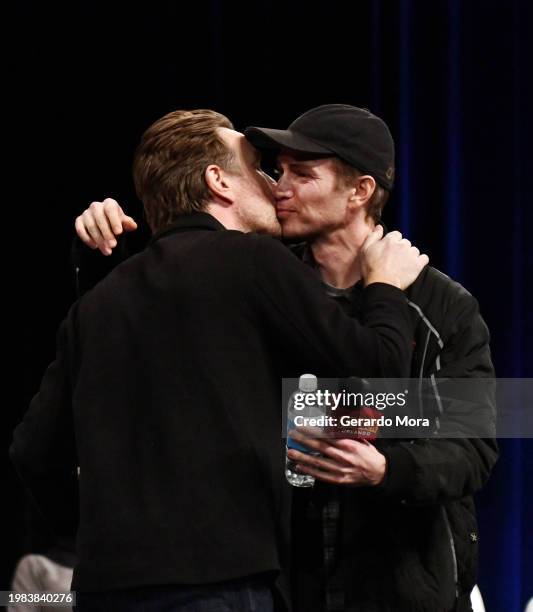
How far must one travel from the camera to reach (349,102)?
3443mm

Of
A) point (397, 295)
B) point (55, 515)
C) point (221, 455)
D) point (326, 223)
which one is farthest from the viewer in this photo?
point (326, 223)

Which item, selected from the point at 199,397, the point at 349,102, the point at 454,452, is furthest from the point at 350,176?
the point at 349,102

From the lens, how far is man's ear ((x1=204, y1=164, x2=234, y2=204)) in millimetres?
1703

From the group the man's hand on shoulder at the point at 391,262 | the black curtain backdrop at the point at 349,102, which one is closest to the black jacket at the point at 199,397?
the man's hand on shoulder at the point at 391,262

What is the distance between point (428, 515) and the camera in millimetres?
1762

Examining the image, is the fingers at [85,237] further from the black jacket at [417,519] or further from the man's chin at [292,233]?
the black jacket at [417,519]

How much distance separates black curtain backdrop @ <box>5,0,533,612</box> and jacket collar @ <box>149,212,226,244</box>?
1.90 metres

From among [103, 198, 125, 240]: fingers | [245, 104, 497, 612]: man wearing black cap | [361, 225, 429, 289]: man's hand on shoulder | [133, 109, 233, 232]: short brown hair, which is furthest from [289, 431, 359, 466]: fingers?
[103, 198, 125, 240]: fingers

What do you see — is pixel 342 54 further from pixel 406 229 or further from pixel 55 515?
pixel 55 515

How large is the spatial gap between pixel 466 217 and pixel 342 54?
0.70m

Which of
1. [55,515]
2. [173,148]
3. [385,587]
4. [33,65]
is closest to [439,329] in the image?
[385,587]

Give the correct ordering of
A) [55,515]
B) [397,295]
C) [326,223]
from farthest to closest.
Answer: [326,223] → [55,515] → [397,295]

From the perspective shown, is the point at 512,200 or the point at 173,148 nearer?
the point at 173,148

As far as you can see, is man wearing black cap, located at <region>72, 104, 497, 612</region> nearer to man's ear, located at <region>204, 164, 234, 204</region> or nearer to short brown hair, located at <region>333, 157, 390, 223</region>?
short brown hair, located at <region>333, 157, 390, 223</region>
